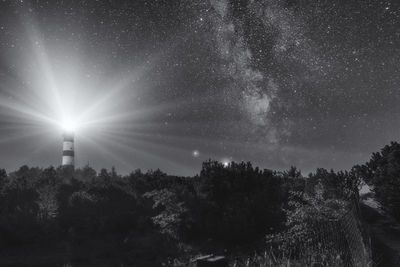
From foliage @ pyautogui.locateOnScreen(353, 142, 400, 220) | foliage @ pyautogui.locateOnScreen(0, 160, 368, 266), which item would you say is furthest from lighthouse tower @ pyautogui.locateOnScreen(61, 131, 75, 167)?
foliage @ pyautogui.locateOnScreen(353, 142, 400, 220)

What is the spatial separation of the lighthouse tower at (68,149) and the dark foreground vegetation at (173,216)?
46.9 meters

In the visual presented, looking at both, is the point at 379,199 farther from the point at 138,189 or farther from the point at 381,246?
the point at 138,189

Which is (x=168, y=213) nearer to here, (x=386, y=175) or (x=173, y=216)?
(x=173, y=216)

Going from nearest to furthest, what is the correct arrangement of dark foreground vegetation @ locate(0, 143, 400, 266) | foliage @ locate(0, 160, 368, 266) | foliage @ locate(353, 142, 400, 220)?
dark foreground vegetation @ locate(0, 143, 400, 266) < foliage @ locate(0, 160, 368, 266) < foliage @ locate(353, 142, 400, 220)

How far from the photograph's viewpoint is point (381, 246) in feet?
52.6

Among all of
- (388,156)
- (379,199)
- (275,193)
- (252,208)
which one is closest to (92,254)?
(252,208)

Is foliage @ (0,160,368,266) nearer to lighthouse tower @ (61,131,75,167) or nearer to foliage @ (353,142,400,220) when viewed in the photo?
foliage @ (353,142,400,220)

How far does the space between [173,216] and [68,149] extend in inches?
2495

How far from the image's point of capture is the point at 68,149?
7838 centimetres

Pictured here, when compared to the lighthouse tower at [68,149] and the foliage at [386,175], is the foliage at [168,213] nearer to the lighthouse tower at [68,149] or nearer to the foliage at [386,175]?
the foliage at [386,175]

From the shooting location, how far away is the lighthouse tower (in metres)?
75.2

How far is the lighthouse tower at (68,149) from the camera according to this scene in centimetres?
7519

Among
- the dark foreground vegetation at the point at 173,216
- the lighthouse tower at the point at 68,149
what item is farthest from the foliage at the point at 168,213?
the lighthouse tower at the point at 68,149

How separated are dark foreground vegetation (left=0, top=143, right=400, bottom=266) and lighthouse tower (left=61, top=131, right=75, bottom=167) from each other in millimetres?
46939
